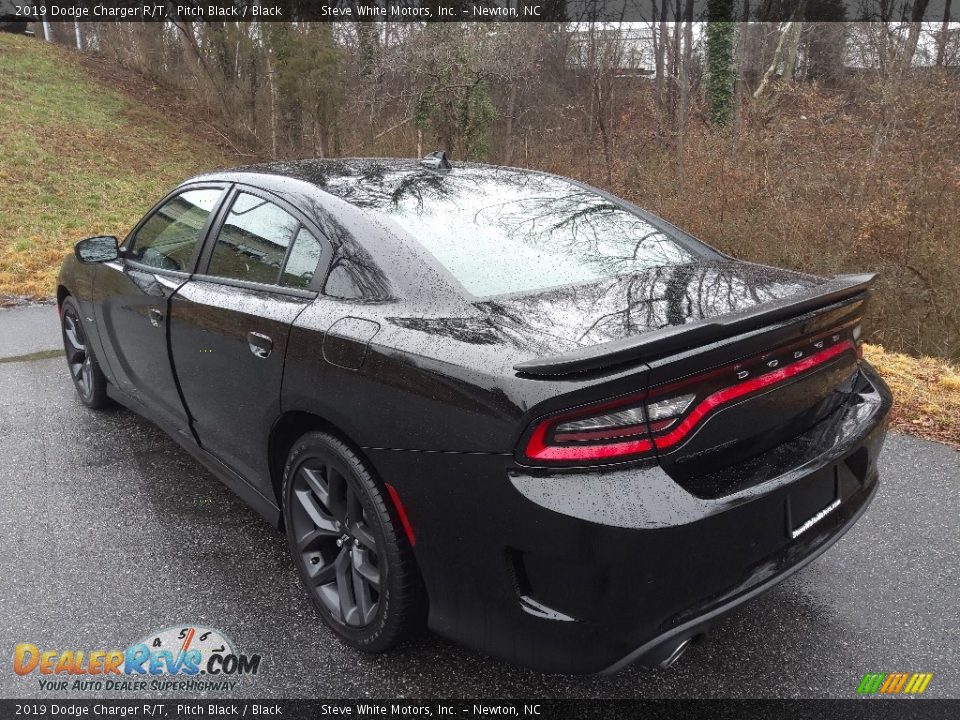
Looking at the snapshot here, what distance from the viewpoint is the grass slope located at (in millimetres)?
10914

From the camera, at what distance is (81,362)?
15.2 ft

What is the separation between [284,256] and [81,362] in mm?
2721

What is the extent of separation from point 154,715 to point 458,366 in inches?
55.8

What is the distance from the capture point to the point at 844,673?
2.24m

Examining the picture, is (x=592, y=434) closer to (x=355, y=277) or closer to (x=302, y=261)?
(x=355, y=277)

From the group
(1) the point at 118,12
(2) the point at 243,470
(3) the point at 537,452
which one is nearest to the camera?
(3) the point at 537,452

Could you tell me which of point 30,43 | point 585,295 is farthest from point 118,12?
point 585,295

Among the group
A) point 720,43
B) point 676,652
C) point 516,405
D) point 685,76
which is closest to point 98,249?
point 516,405

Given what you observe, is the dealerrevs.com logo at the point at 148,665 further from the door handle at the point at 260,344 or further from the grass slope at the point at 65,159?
the grass slope at the point at 65,159

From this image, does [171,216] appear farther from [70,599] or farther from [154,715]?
[154,715]

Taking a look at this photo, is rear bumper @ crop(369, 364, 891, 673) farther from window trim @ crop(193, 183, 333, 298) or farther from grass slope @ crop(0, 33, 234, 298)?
grass slope @ crop(0, 33, 234, 298)

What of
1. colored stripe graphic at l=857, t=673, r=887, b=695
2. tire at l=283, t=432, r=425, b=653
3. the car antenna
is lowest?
colored stripe graphic at l=857, t=673, r=887, b=695

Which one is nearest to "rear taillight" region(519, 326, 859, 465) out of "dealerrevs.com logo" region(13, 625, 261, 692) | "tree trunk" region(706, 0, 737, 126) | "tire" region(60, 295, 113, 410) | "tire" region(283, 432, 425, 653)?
"tire" region(283, 432, 425, 653)

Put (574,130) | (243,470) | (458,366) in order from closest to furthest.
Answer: (458,366)
(243,470)
(574,130)
